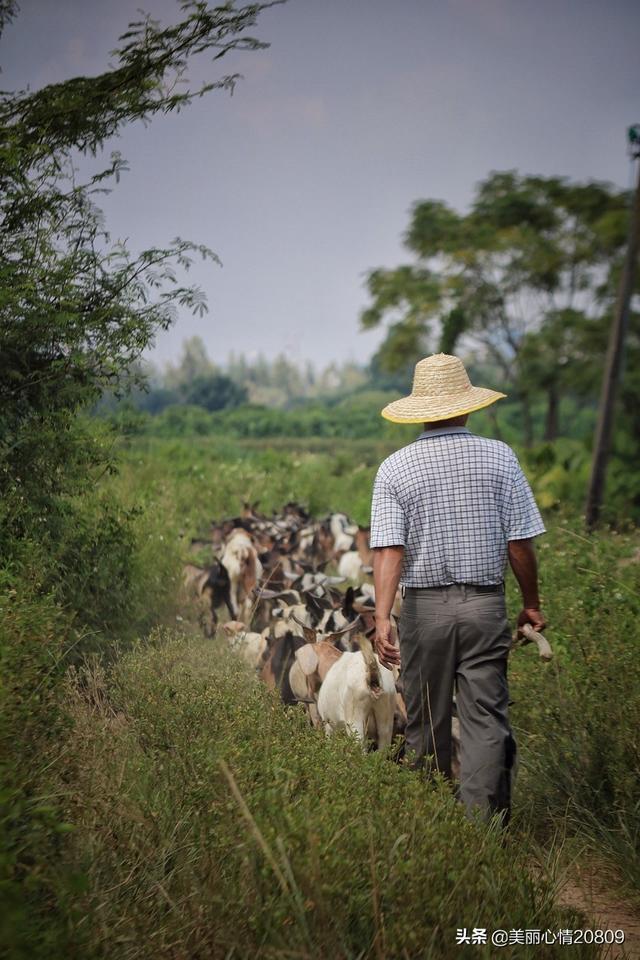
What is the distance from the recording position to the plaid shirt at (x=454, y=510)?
11.9 feet

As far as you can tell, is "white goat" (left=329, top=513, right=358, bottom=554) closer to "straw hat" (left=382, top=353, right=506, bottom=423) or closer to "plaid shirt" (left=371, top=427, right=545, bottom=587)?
"straw hat" (left=382, top=353, right=506, bottom=423)

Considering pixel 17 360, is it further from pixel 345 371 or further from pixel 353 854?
pixel 345 371

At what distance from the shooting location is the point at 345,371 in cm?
8281

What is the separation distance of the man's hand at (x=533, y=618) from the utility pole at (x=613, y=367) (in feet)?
32.7

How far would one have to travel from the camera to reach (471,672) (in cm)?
360

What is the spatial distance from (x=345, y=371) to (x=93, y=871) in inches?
3196

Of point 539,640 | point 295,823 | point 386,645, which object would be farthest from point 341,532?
point 295,823

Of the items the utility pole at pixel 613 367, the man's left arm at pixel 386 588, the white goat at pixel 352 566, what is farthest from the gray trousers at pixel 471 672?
the utility pole at pixel 613 367

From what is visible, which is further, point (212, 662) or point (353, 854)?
point (212, 662)

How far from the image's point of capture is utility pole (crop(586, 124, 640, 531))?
530 inches

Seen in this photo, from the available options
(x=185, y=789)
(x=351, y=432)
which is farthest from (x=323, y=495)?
(x=351, y=432)

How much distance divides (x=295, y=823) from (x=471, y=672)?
1470 mm

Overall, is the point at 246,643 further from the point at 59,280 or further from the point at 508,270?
the point at 508,270

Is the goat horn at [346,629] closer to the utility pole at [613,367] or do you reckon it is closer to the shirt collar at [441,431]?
the shirt collar at [441,431]
